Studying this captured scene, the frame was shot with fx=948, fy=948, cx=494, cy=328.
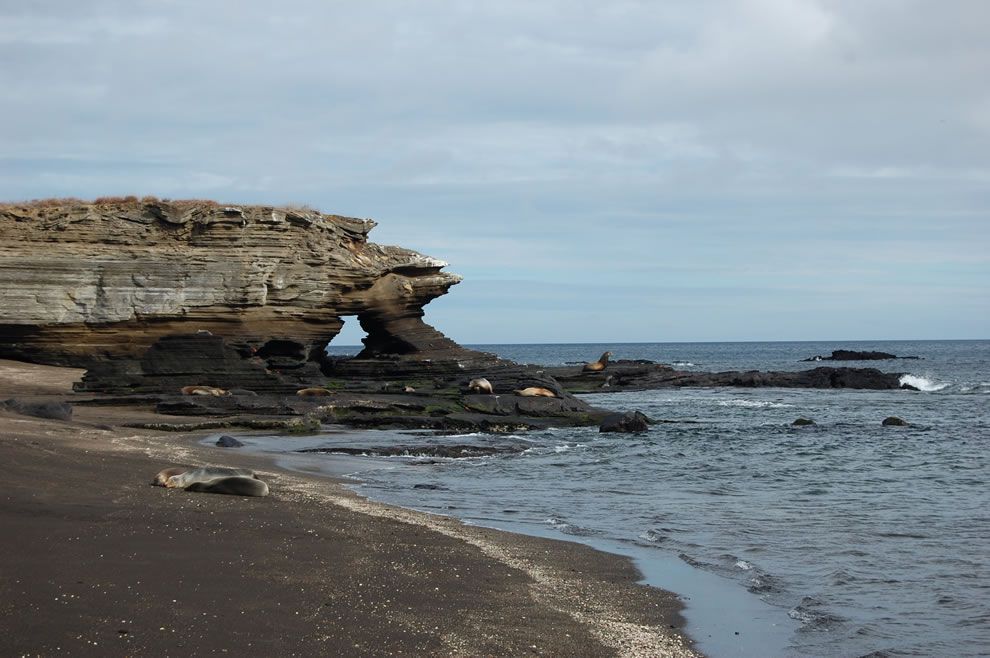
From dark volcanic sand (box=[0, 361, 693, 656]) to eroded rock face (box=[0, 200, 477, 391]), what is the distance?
20.8 meters

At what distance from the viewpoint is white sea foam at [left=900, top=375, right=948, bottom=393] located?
155 ft

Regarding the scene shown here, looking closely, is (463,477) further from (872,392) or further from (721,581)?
(872,392)

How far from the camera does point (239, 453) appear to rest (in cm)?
1688

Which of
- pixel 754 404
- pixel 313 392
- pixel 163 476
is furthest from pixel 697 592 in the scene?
pixel 754 404


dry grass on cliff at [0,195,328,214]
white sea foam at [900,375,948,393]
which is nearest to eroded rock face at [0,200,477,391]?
dry grass on cliff at [0,195,328,214]

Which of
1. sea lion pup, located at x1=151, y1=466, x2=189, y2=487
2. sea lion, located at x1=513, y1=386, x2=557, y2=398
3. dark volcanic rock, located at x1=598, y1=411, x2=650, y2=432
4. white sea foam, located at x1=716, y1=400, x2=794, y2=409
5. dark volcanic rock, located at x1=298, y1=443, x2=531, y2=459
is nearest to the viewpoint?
sea lion pup, located at x1=151, y1=466, x2=189, y2=487

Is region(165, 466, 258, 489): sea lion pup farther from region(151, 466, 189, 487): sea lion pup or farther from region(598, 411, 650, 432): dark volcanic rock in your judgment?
region(598, 411, 650, 432): dark volcanic rock

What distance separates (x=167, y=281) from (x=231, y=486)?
23.8 metres

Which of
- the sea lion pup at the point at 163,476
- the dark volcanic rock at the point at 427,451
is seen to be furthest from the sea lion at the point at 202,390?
the sea lion pup at the point at 163,476

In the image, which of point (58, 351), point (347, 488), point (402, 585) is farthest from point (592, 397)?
point (402, 585)

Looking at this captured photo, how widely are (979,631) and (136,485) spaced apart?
8.43 metres

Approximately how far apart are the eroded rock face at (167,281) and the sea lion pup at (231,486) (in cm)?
1932

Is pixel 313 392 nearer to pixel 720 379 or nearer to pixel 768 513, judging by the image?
pixel 768 513

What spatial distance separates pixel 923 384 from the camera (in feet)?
159
